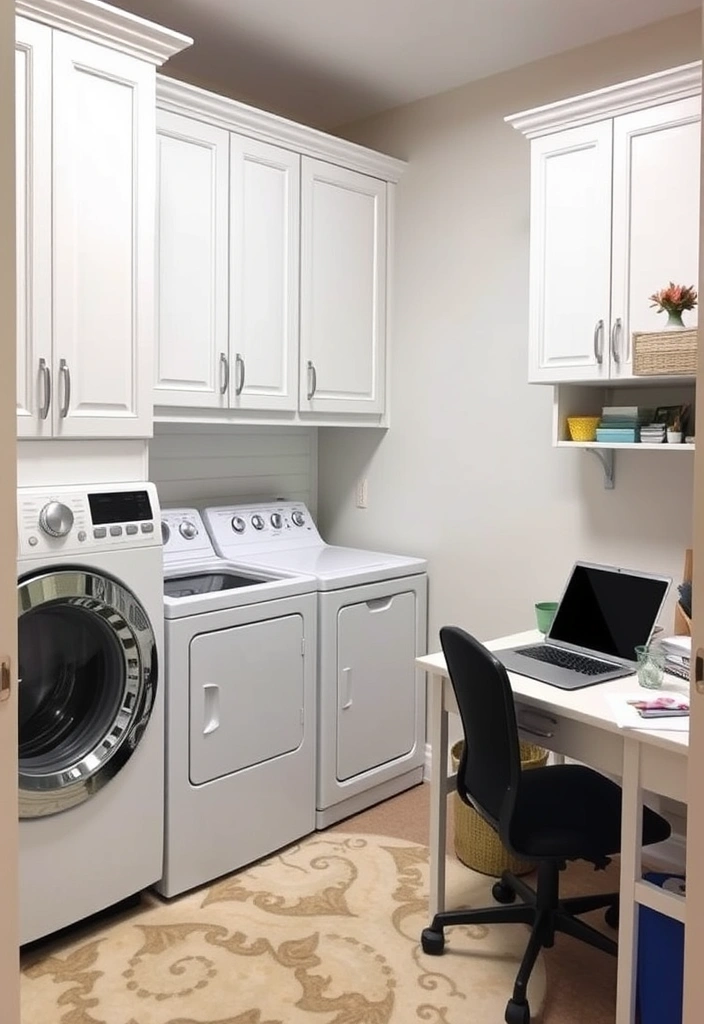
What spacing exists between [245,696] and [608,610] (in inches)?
44.0

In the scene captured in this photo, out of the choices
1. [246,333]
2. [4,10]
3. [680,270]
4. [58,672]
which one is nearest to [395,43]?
[246,333]

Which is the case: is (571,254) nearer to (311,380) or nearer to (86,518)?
(311,380)

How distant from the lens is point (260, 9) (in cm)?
273

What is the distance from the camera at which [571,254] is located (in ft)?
8.82

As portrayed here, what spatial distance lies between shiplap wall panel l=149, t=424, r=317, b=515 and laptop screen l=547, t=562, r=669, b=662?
146 cm

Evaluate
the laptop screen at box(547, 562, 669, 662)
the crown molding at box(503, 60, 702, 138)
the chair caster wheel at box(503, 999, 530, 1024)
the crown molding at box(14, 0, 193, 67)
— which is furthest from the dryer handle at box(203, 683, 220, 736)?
the crown molding at box(503, 60, 702, 138)

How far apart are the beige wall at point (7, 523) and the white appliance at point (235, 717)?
133 cm

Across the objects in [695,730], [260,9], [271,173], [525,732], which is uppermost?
[260,9]

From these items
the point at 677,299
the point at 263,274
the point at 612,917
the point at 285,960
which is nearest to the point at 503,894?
the point at 612,917

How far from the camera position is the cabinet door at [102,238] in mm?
2340

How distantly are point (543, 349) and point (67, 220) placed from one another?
4.65 feet

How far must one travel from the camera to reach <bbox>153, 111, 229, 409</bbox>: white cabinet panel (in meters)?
2.77

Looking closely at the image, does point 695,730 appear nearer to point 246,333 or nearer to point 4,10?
point 4,10

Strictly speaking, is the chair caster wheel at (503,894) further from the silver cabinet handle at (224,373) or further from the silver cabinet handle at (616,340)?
the silver cabinet handle at (224,373)
